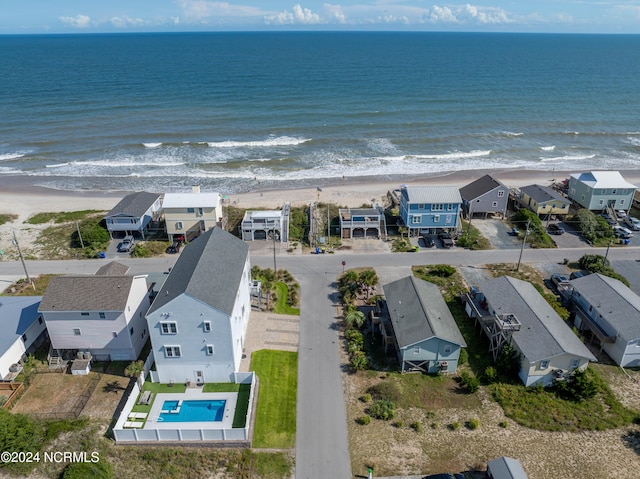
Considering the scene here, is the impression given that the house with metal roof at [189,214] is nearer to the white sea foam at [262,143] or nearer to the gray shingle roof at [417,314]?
the gray shingle roof at [417,314]

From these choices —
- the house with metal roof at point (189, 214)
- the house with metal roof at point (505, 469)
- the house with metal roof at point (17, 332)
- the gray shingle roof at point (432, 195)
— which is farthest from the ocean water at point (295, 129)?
the house with metal roof at point (505, 469)

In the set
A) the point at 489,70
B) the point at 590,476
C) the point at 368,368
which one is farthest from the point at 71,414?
the point at 489,70

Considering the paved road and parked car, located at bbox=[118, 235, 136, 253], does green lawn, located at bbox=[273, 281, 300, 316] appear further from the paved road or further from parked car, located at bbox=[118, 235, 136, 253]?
parked car, located at bbox=[118, 235, 136, 253]

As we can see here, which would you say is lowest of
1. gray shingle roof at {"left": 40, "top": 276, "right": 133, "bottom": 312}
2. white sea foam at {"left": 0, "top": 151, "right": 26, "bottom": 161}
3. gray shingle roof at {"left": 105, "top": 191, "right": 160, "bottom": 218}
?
white sea foam at {"left": 0, "top": 151, "right": 26, "bottom": 161}

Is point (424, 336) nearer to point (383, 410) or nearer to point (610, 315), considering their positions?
point (383, 410)

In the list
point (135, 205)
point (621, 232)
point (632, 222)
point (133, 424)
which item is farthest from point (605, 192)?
point (133, 424)

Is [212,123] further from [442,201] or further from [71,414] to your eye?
[71,414]

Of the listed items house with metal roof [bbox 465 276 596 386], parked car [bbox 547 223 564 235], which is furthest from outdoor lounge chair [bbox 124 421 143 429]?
parked car [bbox 547 223 564 235]
